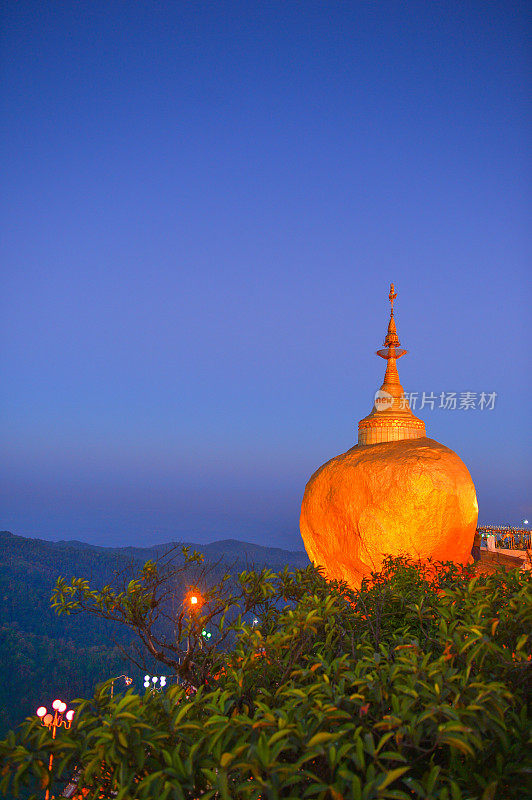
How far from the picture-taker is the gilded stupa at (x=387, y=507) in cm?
1062

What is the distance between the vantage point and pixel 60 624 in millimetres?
53344

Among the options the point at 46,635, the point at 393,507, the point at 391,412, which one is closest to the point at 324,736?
the point at 393,507

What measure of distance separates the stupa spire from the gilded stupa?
85 centimetres

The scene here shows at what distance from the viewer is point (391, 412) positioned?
542 inches

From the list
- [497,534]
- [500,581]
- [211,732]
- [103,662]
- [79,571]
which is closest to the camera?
[211,732]

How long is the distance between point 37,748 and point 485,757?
2800 mm

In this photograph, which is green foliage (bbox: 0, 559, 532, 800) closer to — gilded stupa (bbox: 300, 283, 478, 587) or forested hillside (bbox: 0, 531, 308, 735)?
gilded stupa (bbox: 300, 283, 478, 587)

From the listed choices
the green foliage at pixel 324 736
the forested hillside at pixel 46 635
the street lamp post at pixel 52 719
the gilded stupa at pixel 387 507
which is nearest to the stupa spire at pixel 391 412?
the gilded stupa at pixel 387 507

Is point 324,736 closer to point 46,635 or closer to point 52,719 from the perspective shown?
point 52,719

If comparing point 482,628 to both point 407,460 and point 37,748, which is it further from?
point 407,460

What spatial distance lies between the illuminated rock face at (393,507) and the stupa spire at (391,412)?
1.30 m

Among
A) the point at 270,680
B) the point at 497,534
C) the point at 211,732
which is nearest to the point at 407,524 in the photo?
the point at 270,680

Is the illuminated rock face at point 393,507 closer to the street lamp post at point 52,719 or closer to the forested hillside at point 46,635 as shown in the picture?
the street lamp post at point 52,719

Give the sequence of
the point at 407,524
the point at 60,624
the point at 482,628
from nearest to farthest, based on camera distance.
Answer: the point at 482,628 < the point at 407,524 < the point at 60,624
